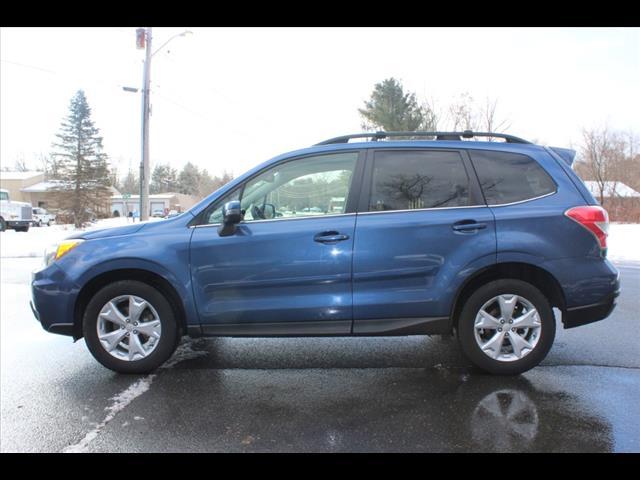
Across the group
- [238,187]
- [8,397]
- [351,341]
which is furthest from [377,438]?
[8,397]

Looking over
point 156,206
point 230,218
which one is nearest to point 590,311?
point 230,218

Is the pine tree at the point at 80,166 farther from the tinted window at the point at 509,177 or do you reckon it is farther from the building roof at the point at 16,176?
the tinted window at the point at 509,177

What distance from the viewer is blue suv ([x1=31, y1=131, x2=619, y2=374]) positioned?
3.42m

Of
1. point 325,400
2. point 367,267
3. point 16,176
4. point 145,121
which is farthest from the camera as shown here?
point 16,176

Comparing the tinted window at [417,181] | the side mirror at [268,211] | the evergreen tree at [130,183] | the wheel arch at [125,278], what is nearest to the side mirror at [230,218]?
the side mirror at [268,211]

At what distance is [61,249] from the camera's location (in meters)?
3.62

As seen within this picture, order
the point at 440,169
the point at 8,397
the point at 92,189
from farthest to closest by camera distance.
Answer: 1. the point at 92,189
2. the point at 440,169
3. the point at 8,397

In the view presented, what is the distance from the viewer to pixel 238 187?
12.0 ft

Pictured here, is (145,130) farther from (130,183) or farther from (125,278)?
(130,183)

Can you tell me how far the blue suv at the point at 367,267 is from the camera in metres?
3.42

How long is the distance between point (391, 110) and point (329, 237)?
3269cm

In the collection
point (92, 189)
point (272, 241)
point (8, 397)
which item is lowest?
point (8, 397)

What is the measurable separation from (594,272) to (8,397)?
183 inches

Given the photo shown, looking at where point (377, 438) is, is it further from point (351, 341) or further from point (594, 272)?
point (594, 272)
